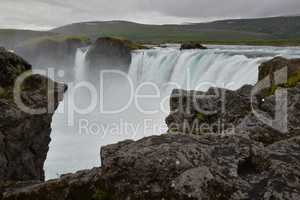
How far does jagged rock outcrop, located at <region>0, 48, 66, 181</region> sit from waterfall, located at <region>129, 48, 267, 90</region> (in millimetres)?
21422

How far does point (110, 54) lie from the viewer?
6775 centimetres

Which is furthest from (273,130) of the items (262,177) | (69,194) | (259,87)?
(259,87)

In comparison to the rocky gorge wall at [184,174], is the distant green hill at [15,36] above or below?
above

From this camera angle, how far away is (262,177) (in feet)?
19.6

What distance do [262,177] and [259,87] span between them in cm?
1683

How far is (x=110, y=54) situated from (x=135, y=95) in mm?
10839

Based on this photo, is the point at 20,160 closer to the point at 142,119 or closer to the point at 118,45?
the point at 142,119

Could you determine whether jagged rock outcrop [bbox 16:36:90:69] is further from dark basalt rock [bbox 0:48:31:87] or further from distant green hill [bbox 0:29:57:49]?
distant green hill [bbox 0:29:57:49]

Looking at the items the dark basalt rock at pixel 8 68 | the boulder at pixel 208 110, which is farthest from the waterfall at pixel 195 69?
the dark basalt rock at pixel 8 68

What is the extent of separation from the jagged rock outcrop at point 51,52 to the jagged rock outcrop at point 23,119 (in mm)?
58483

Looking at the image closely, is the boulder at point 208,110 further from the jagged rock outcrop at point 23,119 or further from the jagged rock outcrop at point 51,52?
the jagged rock outcrop at point 51,52

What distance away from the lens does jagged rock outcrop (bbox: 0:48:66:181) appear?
54.3ft

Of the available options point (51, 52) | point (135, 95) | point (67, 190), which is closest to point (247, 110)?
point (67, 190)

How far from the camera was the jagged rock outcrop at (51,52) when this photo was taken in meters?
78.2
